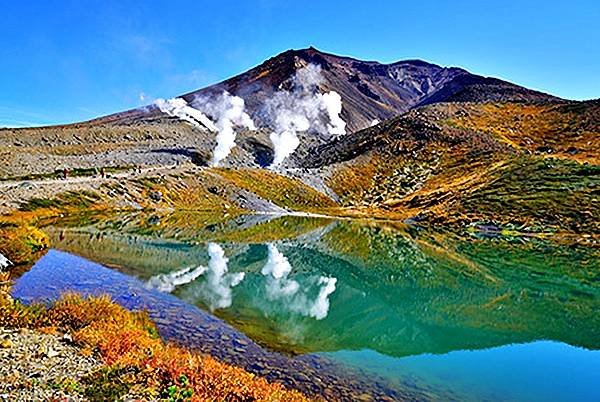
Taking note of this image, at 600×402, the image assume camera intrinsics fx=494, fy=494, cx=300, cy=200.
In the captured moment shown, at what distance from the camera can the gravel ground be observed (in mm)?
11039

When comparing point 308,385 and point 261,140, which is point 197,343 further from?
point 261,140

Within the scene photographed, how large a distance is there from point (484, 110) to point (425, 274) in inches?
6211

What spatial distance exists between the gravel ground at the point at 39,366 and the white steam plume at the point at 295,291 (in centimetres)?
1585

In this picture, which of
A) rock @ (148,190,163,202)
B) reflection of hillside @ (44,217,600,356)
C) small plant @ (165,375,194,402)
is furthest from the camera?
rock @ (148,190,163,202)

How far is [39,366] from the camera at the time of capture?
41.7ft

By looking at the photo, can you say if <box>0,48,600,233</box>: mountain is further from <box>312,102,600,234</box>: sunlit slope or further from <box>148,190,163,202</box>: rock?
<box>148,190,163,202</box>: rock

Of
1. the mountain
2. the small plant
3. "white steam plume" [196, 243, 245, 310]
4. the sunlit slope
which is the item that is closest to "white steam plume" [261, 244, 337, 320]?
"white steam plume" [196, 243, 245, 310]

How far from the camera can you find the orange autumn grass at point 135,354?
1248cm

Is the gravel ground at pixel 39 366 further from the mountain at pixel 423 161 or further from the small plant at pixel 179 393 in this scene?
the mountain at pixel 423 161

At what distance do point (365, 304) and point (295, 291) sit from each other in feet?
17.3

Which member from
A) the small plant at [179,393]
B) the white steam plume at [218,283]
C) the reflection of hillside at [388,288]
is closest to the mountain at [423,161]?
the reflection of hillside at [388,288]

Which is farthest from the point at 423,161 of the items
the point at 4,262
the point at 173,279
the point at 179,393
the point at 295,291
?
the point at 179,393

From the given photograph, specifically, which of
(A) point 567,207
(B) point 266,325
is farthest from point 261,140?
(B) point 266,325

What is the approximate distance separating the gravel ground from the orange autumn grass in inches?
20.2
